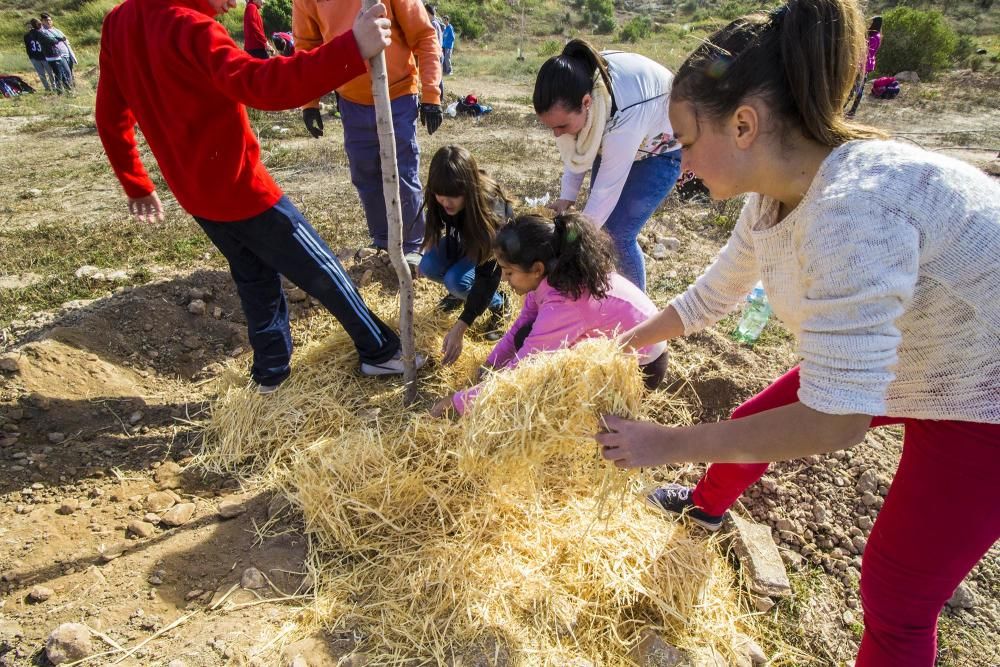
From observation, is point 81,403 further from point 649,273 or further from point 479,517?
point 649,273

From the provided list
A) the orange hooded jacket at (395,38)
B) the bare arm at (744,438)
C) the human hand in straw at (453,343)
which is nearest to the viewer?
the bare arm at (744,438)

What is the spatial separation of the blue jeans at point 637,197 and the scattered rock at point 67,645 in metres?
3.10

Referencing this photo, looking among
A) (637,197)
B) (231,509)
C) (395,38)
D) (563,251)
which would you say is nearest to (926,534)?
(563,251)

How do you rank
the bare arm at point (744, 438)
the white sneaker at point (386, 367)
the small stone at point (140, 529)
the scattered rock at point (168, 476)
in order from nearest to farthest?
1. the bare arm at point (744, 438)
2. the small stone at point (140, 529)
3. the scattered rock at point (168, 476)
4. the white sneaker at point (386, 367)

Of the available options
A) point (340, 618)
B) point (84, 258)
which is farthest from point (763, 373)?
point (84, 258)

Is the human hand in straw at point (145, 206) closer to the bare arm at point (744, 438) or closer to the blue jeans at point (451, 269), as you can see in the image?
the blue jeans at point (451, 269)

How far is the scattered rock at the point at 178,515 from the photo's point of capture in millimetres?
2562

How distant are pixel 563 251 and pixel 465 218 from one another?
0.96m

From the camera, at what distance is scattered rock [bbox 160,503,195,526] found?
101 inches

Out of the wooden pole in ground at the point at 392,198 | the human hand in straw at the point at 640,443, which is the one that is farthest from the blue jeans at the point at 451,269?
the human hand in straw at the point at 640,443

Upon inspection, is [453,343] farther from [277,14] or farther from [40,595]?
[277,14]

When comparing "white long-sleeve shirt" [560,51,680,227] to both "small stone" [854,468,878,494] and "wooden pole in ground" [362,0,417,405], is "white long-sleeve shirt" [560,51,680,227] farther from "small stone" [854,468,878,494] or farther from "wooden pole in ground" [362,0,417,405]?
"small stone" [854,468,878,494]

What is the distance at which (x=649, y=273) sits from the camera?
4.84 metres

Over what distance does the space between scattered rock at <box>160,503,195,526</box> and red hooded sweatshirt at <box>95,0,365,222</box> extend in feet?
4.59
